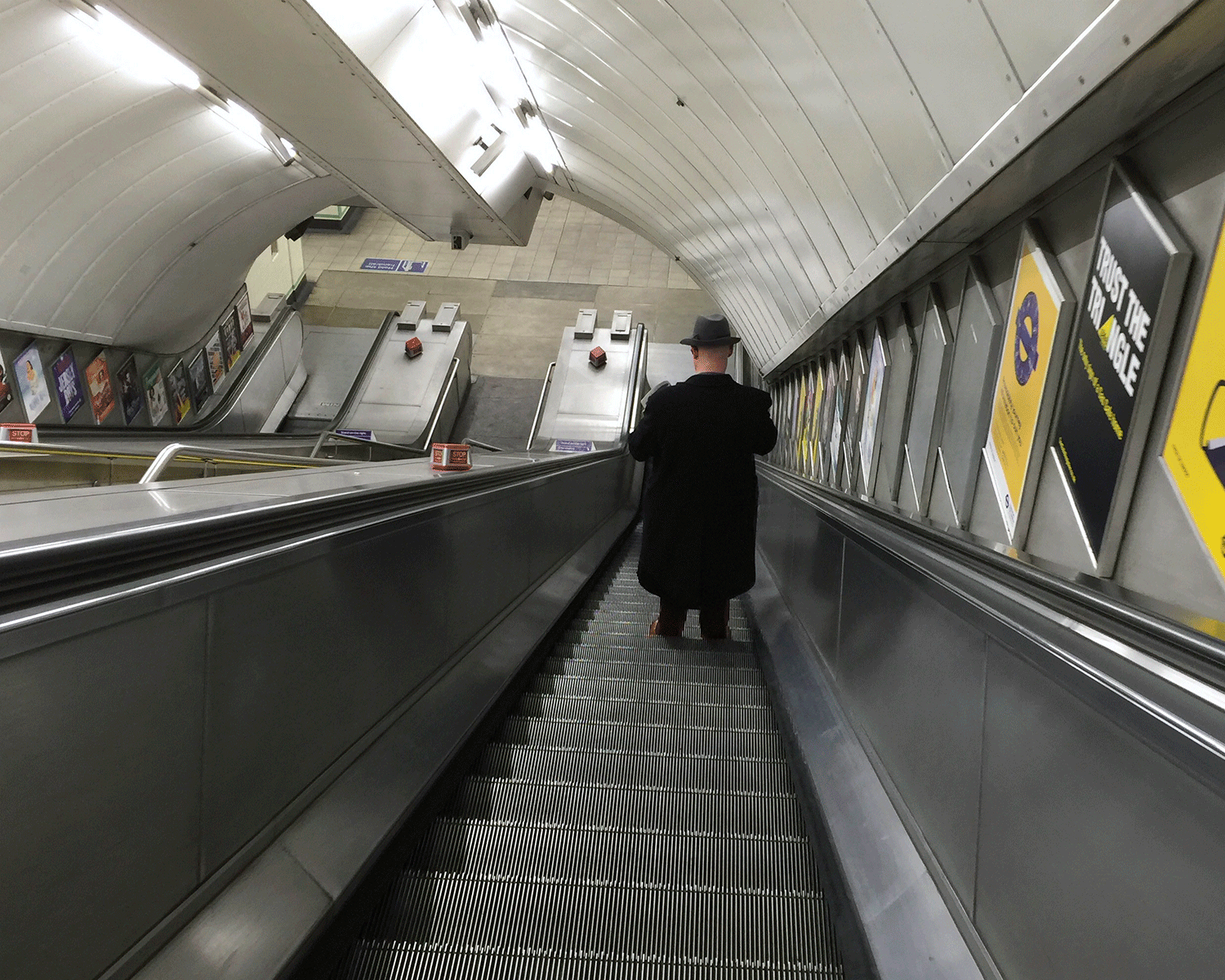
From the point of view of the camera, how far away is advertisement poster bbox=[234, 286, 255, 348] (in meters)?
16.9

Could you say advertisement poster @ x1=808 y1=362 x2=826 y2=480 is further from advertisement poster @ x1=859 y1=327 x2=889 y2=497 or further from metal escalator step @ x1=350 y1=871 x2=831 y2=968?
metal escalator step @ x1=350 y1=871 x2=831 y2=968

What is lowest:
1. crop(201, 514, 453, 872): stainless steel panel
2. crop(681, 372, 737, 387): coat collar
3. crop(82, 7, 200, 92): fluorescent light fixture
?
crop(201, 514, 453, 872): stainless steel panel

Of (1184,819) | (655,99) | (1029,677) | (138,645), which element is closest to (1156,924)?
(1184,819)

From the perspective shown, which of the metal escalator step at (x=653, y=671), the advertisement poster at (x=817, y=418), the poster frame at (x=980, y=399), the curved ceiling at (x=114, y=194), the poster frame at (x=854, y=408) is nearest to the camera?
the poster frame at (x=980, y=399)

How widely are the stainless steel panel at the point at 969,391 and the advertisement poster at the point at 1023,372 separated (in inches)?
4.1

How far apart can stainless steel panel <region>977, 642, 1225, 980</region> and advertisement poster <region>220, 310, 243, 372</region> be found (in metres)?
16.8

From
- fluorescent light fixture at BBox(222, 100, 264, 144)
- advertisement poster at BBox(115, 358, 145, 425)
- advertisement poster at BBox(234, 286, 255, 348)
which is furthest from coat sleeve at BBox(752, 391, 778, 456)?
advertisement poster at BBox(234, 286, 255, 348)

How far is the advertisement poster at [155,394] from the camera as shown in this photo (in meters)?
13.8

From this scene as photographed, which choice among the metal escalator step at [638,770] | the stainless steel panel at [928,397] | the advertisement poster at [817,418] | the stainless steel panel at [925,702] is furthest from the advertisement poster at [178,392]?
the stainless steel panel at [925,702]

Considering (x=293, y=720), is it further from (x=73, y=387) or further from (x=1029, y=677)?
(x=73, y=387)

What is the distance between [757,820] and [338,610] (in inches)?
55.1

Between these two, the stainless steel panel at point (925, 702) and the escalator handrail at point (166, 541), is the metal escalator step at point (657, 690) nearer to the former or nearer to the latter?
the stainless steel panel at point (925, 702)

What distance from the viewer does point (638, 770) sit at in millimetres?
3104

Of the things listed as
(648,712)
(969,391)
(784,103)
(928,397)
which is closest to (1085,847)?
(648,712)
